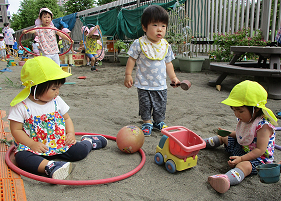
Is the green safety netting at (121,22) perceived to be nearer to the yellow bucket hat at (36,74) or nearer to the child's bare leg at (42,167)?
the yellow bucket hat at (36,74)

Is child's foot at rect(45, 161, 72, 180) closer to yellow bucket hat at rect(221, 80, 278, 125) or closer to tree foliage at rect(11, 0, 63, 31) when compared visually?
yellow bucket hat at rect(221, 80, 278, 125)

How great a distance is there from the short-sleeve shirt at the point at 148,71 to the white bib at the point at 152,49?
0.06 m

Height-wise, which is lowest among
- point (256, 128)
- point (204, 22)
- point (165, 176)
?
point (165, 176)

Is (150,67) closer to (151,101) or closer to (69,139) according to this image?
(151,101)

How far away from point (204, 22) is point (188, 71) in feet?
7.15

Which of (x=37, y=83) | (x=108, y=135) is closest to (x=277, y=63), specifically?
(x=108, y=135)

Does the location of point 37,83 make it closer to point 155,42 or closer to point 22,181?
point 22,181

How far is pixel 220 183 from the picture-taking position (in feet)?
6.15

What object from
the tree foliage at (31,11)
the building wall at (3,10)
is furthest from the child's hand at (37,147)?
the building wall at (3,10)

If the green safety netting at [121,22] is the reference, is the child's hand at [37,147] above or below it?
below

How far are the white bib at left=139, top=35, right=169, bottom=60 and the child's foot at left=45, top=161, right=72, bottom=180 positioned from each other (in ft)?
5.25

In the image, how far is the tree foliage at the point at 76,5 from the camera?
37344 millimetres

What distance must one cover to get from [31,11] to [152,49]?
43.7 meters

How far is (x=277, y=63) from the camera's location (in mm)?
5133
